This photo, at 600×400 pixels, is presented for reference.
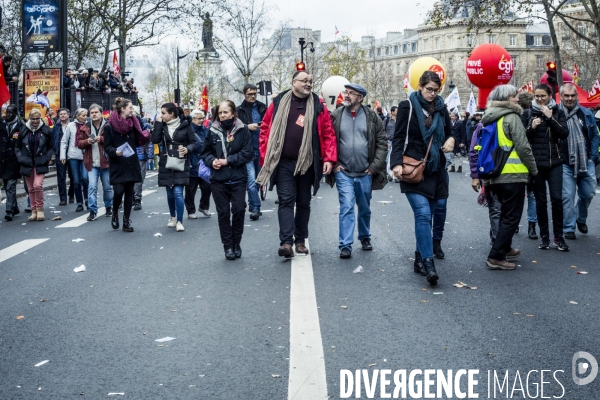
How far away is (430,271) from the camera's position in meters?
7.69

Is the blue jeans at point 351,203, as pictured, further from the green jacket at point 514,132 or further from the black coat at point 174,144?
the black coat at point 174,144

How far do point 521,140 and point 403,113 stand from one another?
1252 mm

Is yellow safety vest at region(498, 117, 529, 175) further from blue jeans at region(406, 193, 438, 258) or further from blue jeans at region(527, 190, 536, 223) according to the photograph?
blue jeans at region(527, 190, 536, 223)

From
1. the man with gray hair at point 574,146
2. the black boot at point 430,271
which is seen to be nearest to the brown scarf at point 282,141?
the black boot at point 430,271

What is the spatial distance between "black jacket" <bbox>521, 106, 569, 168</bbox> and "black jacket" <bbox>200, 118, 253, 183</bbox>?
10.6 feet

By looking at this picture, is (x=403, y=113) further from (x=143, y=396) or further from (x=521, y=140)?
(x=143, y=396)

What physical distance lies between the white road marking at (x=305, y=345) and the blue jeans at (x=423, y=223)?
1.06 m

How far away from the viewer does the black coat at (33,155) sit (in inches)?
578

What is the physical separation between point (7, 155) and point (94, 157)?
177 centimetres

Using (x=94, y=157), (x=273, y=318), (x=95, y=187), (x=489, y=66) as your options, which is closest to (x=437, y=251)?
(x=273, y=318)

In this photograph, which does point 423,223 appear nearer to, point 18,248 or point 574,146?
point 574,146

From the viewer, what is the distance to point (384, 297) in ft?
23.8

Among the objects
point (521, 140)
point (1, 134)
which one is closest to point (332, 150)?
point (521, 140)

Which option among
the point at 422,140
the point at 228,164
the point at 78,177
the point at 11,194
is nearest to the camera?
the point at 422,140
